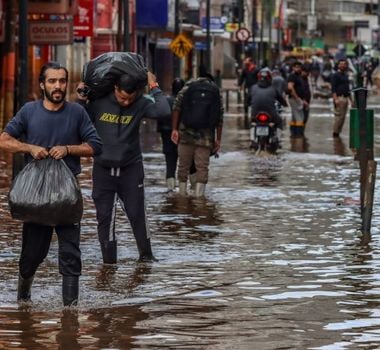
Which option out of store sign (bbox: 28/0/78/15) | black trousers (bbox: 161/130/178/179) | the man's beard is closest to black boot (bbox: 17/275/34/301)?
the man's beard

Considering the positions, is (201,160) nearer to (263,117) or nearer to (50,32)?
(263,117)

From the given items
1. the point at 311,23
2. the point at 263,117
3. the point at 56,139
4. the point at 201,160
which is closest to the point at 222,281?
the point at 56,139

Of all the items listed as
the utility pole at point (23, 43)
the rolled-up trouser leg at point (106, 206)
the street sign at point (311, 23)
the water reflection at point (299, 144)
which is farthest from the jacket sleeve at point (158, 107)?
the street sign at point (311, 23)

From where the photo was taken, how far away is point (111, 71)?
44.1 ft

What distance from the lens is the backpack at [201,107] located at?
20.3 metres

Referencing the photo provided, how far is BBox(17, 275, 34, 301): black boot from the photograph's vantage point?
456 inches

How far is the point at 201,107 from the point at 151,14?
3923cm

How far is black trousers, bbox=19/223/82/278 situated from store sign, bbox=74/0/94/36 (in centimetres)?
3499

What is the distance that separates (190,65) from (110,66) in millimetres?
74150

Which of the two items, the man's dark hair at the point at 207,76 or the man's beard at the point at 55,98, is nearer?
the man's beard at the point at 55,98

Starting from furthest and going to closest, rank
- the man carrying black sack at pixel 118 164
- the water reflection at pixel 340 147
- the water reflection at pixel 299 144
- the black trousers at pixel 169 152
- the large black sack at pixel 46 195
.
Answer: the water reflection at pixel 299 144 < the water reflection at pixel 340 147 < the black trousers at pixel 169 152 < the man carrying black sack at pixel 118 164 < the large black sack at pixel 46 195

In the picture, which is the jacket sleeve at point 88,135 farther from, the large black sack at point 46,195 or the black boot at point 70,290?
the black boot at point 70,290

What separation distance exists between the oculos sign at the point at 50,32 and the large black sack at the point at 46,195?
77.0 feet

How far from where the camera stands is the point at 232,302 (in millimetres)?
11734
